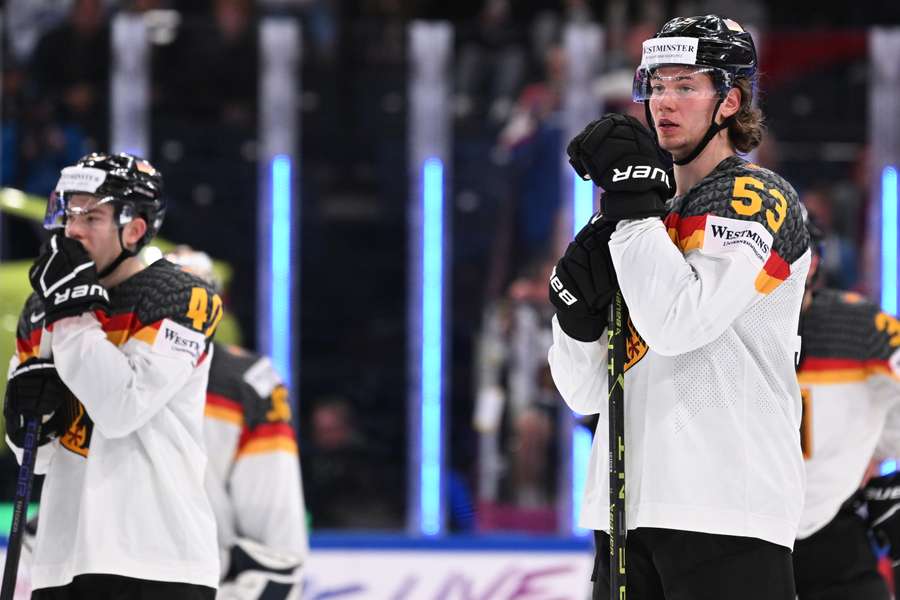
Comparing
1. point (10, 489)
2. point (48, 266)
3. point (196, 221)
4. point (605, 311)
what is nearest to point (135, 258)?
point (48, 266)

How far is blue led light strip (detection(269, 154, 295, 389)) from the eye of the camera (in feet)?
20.3

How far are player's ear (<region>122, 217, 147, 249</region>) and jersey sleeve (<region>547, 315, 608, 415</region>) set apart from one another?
2.82ft

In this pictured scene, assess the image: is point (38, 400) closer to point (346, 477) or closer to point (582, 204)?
point (346, 477)

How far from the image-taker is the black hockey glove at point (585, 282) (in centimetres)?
231

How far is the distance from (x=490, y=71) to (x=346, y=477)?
5.67ft

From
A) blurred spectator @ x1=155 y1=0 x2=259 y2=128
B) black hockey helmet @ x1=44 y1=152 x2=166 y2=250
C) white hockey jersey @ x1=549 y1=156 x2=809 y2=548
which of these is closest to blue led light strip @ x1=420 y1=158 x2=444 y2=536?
blurred spectator @ x1=155 y1=0 x2=259 y2=128

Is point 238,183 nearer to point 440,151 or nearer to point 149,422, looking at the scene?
point 440,151

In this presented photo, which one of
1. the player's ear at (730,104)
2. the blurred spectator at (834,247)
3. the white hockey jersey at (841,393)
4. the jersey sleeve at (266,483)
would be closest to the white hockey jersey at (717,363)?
the player's ear at (730,104)

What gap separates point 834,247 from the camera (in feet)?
21.0


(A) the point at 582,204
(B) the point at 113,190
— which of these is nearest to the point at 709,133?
(B) the point at 113,190

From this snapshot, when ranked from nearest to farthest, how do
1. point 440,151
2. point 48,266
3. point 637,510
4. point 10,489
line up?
point 637,510, point 48,266, point 10,489, point 440,151

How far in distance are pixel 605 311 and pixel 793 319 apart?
28 centimetres

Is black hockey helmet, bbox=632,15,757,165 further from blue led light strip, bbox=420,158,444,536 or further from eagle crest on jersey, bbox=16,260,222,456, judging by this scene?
blue led light strip, bbox=420,158,444,536

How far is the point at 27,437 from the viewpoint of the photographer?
2.70 meters
